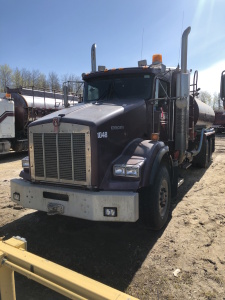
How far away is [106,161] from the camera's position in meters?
3.65

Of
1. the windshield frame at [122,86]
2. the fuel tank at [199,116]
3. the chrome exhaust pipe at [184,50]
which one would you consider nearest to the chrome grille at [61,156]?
the windshield frame at [122,86]

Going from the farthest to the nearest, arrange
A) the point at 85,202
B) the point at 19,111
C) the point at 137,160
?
the point at 19,111 → the point at 137,160 → the point at 85,202

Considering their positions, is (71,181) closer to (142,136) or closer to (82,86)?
(142,136)

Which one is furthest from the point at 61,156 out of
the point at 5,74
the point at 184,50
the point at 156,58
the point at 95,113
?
the point at 5,74

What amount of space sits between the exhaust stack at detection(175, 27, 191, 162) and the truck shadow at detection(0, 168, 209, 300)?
2091 millimetres

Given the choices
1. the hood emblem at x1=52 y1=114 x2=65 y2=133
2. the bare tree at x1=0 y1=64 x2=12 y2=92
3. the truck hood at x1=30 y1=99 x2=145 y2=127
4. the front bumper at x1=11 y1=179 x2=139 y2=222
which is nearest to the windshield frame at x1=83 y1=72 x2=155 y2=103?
the truck hood at x1=30 y1=99 x2=145 y2=127

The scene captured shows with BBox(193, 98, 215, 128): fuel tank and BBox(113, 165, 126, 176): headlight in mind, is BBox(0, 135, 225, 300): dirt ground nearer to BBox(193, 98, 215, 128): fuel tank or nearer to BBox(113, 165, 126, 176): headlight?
BBox(113, 165, 126, 176): headlight

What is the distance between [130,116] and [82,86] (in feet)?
6.55

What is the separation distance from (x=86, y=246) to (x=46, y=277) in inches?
79.8

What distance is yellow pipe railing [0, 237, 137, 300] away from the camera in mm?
1718

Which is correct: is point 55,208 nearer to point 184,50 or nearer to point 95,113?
point 95,113

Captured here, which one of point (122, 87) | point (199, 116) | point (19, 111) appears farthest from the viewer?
point (19, 111)

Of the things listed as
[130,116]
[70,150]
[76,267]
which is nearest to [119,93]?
[130,116]

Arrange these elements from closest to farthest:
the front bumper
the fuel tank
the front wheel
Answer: the front bumper < the front wheel < the fuel tank
